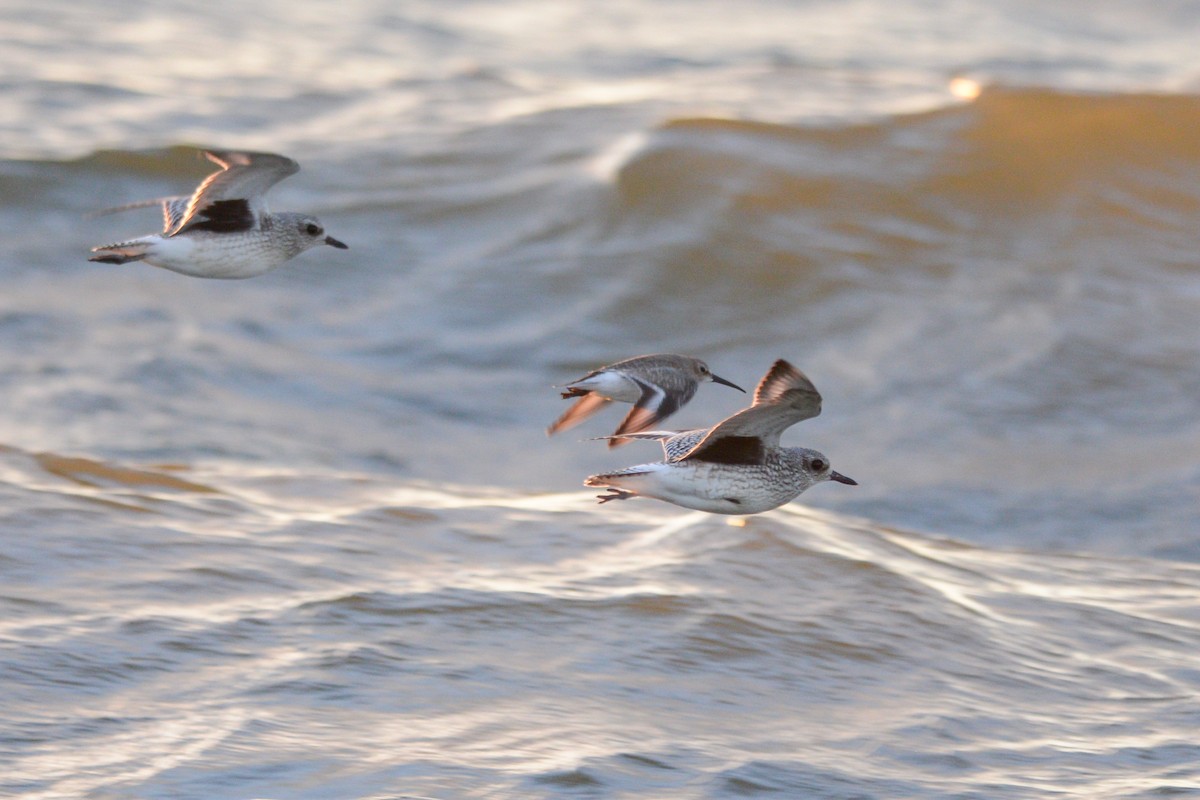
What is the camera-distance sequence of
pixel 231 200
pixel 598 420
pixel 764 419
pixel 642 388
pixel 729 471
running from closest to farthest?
pixel 764 419, pixel 729 471, pixel 642 388, pixel 231 200, pixel 598 420

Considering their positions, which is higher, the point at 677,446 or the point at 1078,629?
the point at 677,446

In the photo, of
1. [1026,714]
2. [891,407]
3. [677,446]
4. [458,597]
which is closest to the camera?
[677,446]

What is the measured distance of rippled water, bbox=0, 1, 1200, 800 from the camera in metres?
6.04

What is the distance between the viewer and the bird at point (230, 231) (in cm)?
551

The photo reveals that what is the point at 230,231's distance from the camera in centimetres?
585

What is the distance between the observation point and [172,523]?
776 cm

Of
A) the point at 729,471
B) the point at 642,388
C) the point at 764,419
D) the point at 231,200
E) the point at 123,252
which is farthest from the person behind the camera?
the point at 231,200

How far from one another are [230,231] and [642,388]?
5.65ft

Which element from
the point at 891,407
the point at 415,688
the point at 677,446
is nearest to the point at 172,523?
the point at 415,688

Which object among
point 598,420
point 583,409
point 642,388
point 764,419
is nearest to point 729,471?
point 764,419

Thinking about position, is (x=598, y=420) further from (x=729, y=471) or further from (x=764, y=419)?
(x=764, y=419)

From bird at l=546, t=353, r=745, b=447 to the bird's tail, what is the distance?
1.57 metres

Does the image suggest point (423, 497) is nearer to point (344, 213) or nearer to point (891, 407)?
point (891, 407)

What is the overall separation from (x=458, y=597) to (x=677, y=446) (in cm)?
208
